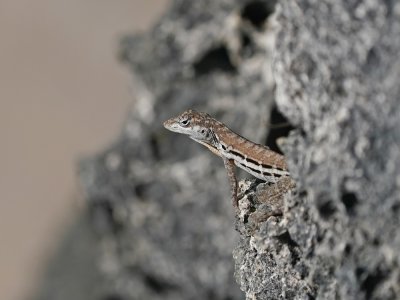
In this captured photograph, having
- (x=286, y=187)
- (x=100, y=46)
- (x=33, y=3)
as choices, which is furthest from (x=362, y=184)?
(x=33, y=3)

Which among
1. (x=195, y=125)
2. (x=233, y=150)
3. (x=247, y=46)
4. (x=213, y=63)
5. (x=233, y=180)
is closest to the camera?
(x=233, y=180)

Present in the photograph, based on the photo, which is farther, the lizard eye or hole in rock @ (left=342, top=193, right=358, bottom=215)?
the lizard eye

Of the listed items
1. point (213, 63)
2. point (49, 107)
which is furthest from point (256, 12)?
point (49, 107)

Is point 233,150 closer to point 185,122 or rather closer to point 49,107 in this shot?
point 185,122

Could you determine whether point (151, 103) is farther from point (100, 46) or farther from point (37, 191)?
point (100, 46)

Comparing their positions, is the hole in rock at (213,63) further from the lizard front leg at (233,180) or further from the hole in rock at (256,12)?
the lizard front leg at (233,180)

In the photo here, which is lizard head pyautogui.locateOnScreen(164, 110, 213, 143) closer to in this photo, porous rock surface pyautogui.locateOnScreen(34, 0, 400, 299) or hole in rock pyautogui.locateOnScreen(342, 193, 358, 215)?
porous rock surface pyautogui.locateOnScreen(34, 0, 400, 299)

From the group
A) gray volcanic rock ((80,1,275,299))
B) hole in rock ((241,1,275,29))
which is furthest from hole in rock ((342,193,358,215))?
hole in rock ((241,1,275,29))
